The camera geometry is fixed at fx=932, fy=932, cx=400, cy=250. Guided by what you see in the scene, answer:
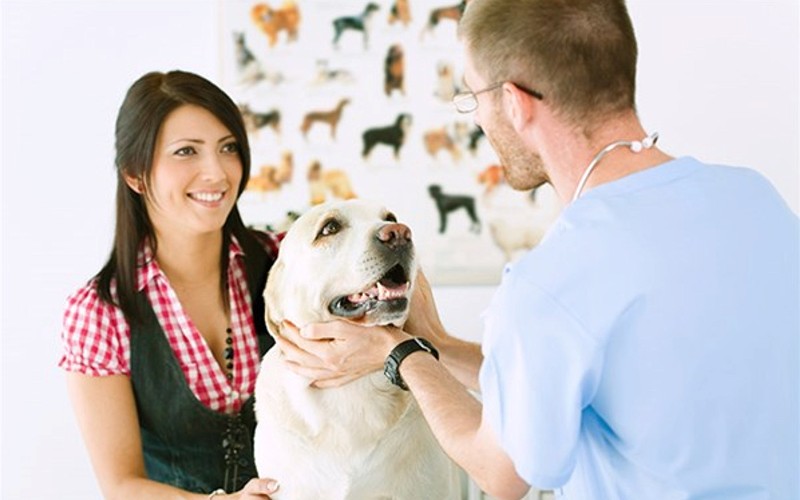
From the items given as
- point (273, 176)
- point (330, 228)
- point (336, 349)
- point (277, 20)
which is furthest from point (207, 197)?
point (277, 20)

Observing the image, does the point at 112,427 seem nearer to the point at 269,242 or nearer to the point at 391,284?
the point at 269,242

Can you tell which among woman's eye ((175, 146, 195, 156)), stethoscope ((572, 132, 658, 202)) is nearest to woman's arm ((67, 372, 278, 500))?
woman's eye ((175, 146, 195, 156))

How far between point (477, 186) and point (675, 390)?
179 centimetres

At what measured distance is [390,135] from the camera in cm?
284

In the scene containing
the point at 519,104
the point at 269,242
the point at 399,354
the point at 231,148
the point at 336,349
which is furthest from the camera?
the point at 269,242

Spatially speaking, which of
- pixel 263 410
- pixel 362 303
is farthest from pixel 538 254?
pixel 263 410

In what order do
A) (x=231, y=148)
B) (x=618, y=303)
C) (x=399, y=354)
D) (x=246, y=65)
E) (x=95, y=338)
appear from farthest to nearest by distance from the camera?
(x=246, y=65)
(x=231, y=148)
(x=95, y=338)
(x=399, y=354)
(x=618, y=303)

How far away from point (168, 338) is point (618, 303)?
1.14 meters

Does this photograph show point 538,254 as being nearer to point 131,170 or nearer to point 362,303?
point 362,303

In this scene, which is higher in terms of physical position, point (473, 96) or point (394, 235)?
point (473, 96)

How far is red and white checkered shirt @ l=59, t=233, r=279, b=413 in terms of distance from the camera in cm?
190

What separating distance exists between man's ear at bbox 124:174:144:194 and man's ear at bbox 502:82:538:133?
102cm

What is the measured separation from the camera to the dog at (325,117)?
9.30 feet

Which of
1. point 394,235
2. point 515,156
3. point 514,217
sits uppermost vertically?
point 515,156
